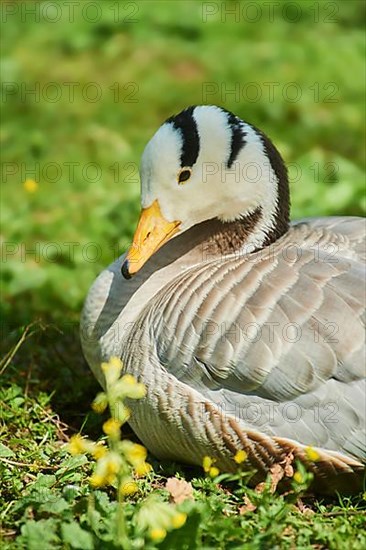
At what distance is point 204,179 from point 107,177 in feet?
12.9

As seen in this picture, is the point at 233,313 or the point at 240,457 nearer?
the point at 240,457

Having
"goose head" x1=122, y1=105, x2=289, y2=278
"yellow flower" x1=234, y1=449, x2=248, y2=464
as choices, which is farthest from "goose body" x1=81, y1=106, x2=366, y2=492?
"yellow flower" x1=234, y1=449, x2=248, y2=464

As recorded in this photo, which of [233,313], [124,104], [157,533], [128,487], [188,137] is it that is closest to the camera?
[157,533]

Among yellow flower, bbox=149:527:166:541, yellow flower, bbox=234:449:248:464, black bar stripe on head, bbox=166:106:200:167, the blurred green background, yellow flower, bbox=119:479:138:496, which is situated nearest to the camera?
yellow flower, bbox=149:527:166:541

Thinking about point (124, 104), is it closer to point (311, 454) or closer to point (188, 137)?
point (188, 137)

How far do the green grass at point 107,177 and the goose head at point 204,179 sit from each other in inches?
35.0

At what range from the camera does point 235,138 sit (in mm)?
4559

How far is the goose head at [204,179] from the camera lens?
175 inches

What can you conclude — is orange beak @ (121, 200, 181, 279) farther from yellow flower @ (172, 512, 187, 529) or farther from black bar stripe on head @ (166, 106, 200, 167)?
yellow flower @ (172, 512, 187, 529)

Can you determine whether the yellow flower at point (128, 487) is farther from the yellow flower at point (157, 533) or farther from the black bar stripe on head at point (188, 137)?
the black bar stripe on head at point (188, 137)

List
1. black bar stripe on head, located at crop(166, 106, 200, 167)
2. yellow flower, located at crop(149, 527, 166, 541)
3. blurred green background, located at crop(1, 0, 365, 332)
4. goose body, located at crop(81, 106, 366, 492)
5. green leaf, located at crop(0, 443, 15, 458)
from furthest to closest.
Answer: blurred green background, located at crop(1, 0, 365, 332) → black bar stripe on head, located at crop(166, 106, 200, 167) → green leaf, located at crop(0, 443, 15, 458) → goose body, located at crop(81, 106, 366, 492) → yellow flower, located at crop(149, 527, 166, 541)

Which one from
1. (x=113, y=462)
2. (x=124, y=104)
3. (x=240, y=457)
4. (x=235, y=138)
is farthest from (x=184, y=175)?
(x=124, y=104)

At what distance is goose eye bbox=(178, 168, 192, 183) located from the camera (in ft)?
14.7

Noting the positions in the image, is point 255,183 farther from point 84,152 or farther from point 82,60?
point 82,60
